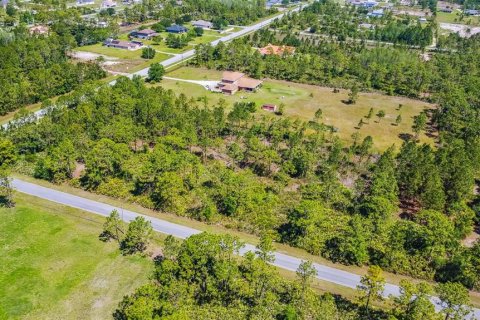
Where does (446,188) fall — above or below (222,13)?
below

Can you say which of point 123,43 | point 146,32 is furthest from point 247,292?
point 146,32

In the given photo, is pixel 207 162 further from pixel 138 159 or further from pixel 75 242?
pixel 75 242

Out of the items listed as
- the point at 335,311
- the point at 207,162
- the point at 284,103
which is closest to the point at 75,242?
the point at 207,162

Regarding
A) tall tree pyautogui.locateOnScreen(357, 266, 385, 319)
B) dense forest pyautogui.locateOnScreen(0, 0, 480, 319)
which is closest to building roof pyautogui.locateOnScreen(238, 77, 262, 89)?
dense forest pyautogui.locateOnScreen(0, 0, 480, 319)

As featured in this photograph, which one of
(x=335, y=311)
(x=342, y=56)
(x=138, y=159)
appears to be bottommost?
(x=335, y=311)

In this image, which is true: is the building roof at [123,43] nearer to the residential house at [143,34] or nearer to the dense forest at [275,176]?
the residential house at [143,34]

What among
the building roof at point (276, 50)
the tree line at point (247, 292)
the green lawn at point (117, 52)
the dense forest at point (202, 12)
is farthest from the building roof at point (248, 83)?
the tree line at point (247, 292)
